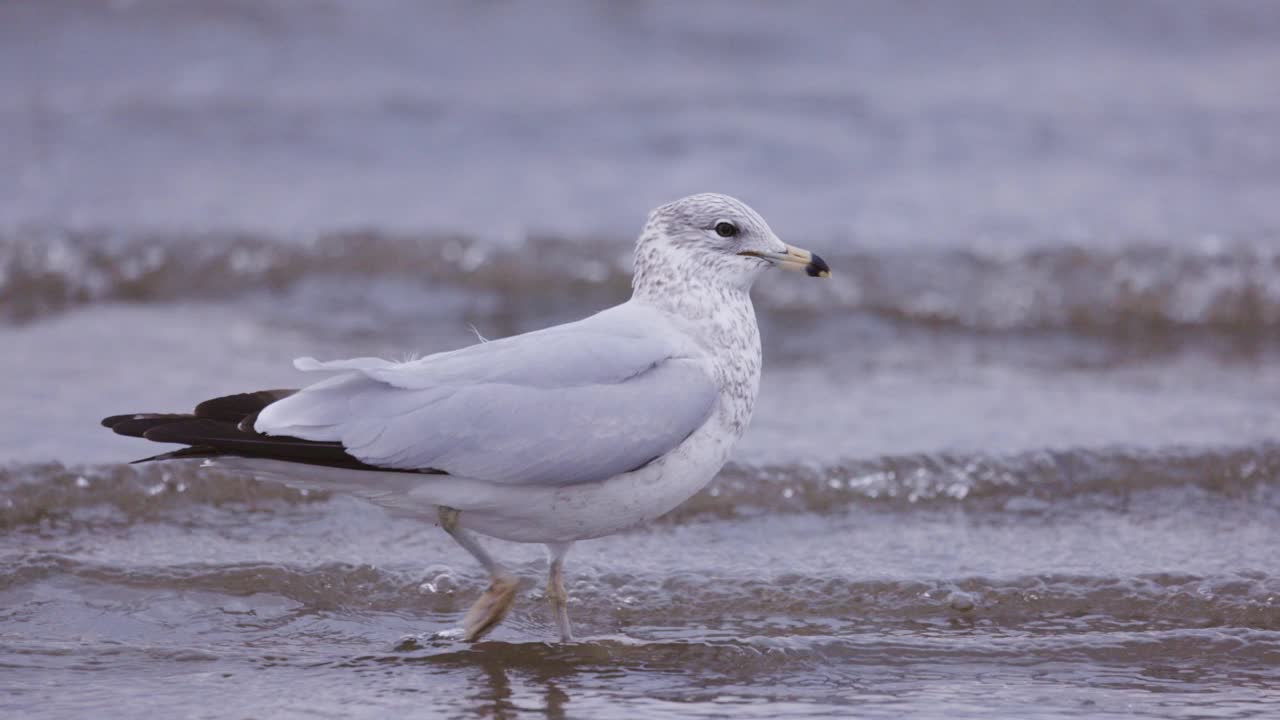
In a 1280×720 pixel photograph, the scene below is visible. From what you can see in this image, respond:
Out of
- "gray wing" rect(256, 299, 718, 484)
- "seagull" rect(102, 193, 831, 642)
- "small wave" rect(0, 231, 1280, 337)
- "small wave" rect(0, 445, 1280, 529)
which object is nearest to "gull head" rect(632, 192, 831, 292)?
"seagull" rect(102, 193, 831, 642)

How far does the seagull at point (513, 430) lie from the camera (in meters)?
4.22

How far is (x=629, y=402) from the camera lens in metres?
4.39

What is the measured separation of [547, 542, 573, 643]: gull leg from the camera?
15.2 ft

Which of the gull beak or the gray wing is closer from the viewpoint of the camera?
the gray wing

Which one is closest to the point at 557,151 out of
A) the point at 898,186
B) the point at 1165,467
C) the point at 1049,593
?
the point at 898,186

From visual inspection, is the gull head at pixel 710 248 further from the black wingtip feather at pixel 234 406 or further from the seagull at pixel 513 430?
the black wingtip feather at pixel 234 406

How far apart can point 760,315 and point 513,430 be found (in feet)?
17.0

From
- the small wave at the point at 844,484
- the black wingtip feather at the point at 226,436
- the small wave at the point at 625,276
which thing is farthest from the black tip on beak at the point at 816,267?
the small wave at the point at 625,276

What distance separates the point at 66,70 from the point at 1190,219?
9.60 metres

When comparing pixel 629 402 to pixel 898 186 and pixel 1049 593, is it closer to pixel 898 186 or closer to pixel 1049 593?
pixel 1049 593

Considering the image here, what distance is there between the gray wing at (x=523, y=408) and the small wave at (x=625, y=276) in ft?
16.9

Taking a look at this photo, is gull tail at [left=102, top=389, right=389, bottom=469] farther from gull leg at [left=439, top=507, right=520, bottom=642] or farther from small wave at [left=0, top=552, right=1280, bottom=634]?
small wave at [left=0, top=552, right=1280, bottom=634]

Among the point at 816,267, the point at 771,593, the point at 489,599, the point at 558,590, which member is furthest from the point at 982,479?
the point at 489,599

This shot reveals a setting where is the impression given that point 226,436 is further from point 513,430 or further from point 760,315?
point 760,315
